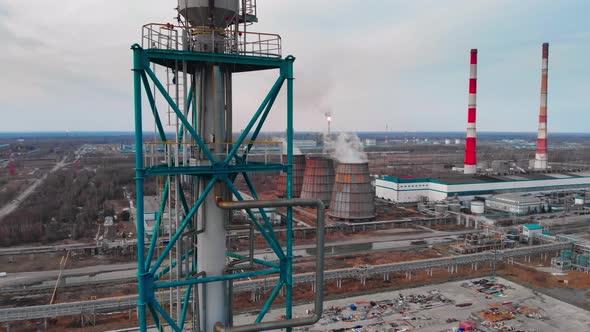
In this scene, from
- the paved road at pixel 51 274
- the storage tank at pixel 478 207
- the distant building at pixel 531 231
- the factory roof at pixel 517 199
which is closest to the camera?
the paved road at pixel 51 274

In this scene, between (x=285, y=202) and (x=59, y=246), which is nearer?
(x=285, y=202)

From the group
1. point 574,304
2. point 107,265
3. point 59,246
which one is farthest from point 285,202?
point 59,246

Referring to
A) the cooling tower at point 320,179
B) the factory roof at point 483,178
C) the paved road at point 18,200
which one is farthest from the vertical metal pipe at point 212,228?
the factory roof at point 483,178

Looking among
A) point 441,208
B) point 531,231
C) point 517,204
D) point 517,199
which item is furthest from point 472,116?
point 531,231

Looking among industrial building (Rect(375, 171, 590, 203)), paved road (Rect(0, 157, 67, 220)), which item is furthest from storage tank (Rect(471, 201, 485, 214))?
paved road (Rect(0, 157, 67, 220))

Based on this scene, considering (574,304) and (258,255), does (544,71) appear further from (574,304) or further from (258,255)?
(258,255)

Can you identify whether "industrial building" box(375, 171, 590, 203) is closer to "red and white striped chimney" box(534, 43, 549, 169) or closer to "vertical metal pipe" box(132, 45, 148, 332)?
"red and white striped chimney" box(534, 43, 549, 169)

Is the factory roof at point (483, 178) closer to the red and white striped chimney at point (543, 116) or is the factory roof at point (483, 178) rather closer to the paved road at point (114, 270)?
the red and white striped chimney at point (543, 116)

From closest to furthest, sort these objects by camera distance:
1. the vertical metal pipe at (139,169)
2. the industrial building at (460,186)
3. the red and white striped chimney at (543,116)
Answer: the vertical metal pipe at (139,169) < the industrial building at (460,186) < the red and white striped chimney at (543,116)
